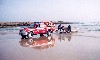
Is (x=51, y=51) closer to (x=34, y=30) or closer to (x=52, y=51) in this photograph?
(x=52, y=51)

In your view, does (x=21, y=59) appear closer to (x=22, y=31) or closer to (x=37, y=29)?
(x=22, y=31)

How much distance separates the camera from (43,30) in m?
25.8

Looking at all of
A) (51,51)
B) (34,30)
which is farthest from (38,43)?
(34,30)

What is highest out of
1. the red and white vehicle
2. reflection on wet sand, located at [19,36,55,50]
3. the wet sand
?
the red and white vehicle

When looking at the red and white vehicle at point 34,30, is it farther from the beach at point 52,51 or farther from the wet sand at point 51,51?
the wet sand at point 51,51

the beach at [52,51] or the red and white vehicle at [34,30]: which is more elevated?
the red and white vehicle at [34,30]

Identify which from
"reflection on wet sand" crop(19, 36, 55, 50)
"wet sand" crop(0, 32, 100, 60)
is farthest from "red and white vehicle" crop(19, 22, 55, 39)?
"wet sand" crop(0, 32, 100, 60)

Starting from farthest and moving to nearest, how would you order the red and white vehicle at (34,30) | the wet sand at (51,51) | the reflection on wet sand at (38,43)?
the red and white vehicle at (34,30) < the reflection on wet sand at (38,43) < the wet sand at (51,51)

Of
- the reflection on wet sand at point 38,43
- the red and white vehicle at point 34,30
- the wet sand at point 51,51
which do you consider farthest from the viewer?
the red and white vehicle at point 34,30

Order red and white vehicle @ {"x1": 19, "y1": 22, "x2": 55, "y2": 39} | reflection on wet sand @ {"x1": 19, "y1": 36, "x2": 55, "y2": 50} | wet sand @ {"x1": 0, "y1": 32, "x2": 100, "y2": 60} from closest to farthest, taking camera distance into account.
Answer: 1. wet sand @ {"x1": 0, "y1": 32, "x2": 100, "y2": 60}
2. reflection on wet sand @ {"x1": 19, "y1": 36, "x2": 55, "y2": 50}
3. red and white vehicle @ {"x1": 19, "y1": 22, "x2": 55, "y2": 39}

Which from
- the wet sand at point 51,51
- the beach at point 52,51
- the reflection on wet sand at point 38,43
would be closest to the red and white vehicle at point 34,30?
the reflection on wet sand at point 38,43

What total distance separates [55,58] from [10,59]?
2508mm

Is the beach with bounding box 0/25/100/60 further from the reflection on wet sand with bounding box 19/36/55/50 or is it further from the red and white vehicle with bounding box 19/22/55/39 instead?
the red and white vehicle with bounding box 19/22/55/39

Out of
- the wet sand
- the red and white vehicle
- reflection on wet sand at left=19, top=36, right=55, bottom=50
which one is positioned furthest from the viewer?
the red and white vehicle
